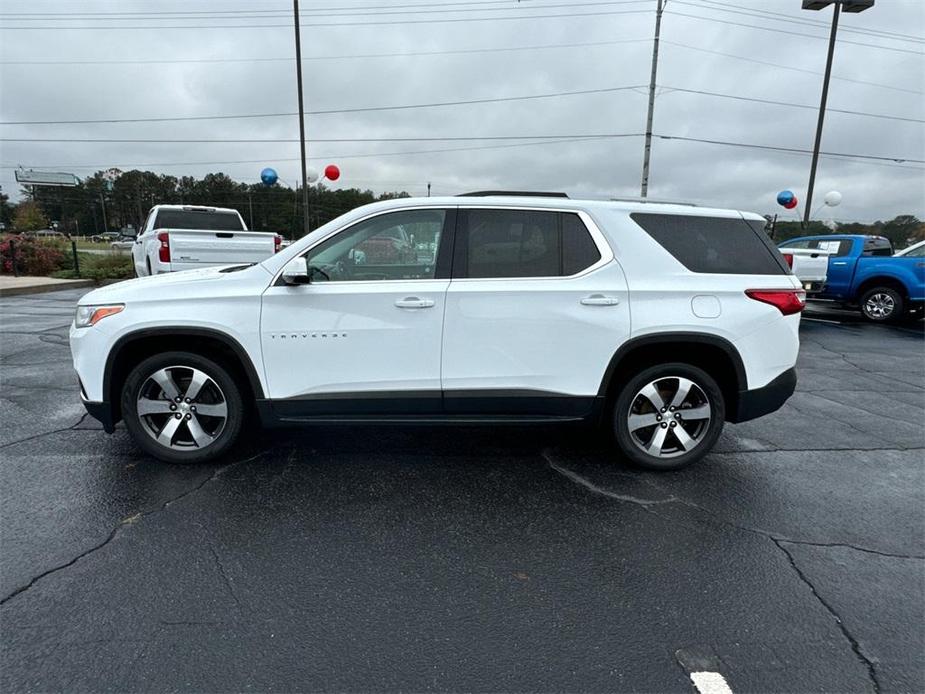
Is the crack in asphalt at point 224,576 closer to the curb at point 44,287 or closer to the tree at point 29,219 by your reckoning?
the curb at point 44,287

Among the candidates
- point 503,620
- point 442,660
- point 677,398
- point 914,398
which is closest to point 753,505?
point 677,398

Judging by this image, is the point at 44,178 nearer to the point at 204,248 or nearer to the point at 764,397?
the point at 204,248

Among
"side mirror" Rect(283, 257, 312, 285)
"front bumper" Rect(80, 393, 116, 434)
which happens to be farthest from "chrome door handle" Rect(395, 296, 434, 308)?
"front bumper" Rect(80, 393, 116, 434)

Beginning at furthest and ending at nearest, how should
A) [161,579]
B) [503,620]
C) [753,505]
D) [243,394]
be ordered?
[243,394]
[753,505]
[161,579]
[503,620]

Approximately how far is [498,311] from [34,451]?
11.9ft

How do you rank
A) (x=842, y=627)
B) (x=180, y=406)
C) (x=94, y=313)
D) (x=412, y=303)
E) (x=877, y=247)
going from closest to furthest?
(x=842, y=627) < (x=412, y=303) < (x=94, y=313) < (x=180, y=406) < (x=877, y=247)

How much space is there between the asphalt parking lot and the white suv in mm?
450

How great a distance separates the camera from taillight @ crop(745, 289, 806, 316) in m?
3.58

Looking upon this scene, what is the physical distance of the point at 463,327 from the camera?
11.2 ft

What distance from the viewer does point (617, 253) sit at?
3.54 meters

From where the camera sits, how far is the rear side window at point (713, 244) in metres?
3.61

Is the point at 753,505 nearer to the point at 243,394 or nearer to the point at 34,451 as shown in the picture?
the point at 243,394

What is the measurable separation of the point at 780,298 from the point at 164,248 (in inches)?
353

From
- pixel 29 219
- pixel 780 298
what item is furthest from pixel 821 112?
pixel 29 219
